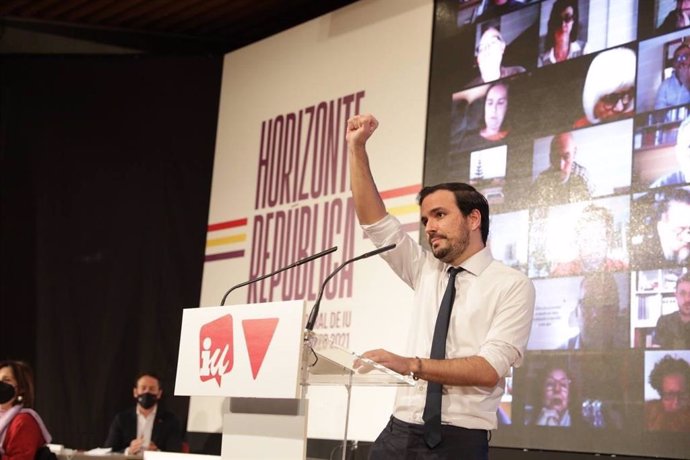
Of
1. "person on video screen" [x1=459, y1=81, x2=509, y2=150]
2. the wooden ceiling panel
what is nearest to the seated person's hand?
"person on video screen" [x1=459, y1=81, x2=509, y2=150]

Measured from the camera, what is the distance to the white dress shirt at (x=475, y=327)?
2.87m

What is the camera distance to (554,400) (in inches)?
191

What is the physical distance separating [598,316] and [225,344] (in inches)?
99.5

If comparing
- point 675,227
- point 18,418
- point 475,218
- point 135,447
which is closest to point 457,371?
point 475,218

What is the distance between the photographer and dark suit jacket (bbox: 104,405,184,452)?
6.80m

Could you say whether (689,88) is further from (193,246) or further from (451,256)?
(193,246)

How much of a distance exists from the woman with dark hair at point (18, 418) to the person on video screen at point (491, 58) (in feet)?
10.6

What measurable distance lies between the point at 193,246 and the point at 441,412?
5202 millimetres

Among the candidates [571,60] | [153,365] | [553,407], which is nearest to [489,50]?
[571,60]

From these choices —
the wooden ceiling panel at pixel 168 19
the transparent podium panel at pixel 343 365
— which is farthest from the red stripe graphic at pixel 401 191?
the transparent podium panel at pixel 343 365

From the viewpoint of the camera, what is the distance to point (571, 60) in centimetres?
517

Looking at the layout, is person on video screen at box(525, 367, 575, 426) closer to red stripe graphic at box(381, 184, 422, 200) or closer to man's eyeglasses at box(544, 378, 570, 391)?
man's eyeglasses at box(544, 378, 570, 391)

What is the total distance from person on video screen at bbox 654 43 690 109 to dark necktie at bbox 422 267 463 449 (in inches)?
82.8

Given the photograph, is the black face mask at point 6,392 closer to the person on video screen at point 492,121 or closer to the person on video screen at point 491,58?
the person on video screen at point 492,121
